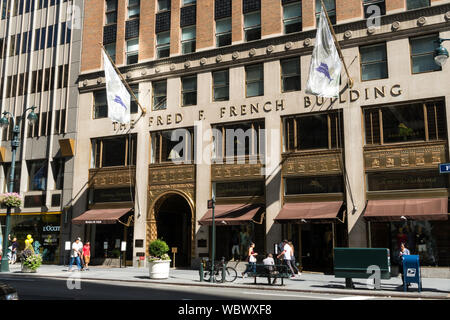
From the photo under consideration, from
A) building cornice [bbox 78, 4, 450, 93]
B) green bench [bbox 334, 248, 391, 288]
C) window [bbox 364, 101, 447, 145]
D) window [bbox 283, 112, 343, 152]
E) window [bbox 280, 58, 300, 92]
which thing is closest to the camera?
green bench [bbox 334, 248, 391, 288]

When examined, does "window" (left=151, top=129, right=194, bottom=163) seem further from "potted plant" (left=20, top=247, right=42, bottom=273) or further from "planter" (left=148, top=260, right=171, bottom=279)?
"potted plant" (left=20, top=247, right=42, bottom=273)

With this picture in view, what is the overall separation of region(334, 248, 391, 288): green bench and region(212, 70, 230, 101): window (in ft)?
46.7

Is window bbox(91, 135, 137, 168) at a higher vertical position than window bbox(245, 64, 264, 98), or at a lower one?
lower

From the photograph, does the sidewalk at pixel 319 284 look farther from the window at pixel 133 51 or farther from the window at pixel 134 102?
the window at pixel 133 51

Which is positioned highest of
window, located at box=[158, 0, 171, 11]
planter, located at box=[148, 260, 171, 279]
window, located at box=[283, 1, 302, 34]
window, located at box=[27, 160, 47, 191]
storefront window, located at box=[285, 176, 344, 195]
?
window, located at box=[158, 0, 171, 11]

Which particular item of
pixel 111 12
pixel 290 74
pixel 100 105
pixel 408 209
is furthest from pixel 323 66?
pixel 111 12

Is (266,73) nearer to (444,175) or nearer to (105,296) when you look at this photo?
(444,175)

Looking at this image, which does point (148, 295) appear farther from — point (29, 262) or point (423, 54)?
point (423, 54)

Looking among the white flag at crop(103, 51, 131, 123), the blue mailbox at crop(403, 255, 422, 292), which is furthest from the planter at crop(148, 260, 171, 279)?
the blue mailbox at crop(403, 255, 422, 292)

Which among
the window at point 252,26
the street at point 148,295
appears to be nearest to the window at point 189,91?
the window at point 252,26

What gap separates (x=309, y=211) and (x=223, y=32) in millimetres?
13200

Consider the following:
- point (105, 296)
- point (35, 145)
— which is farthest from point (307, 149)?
point (35, 145)

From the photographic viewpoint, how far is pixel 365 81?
24.6m

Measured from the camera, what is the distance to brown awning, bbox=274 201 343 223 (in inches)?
910
